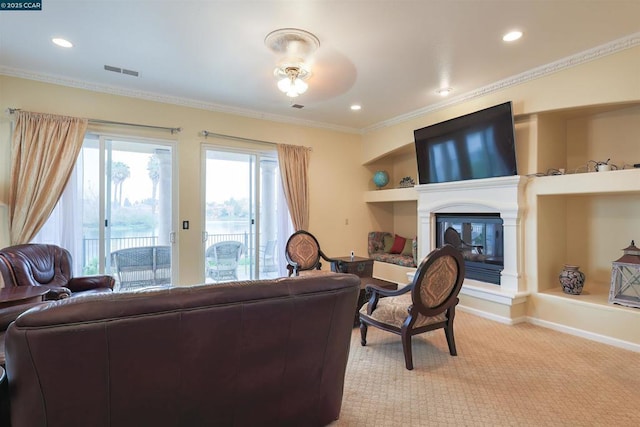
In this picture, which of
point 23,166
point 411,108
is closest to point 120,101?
point 23,166

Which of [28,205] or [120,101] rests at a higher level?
[120,101]

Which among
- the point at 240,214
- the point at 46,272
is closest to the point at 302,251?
the point at 240,214

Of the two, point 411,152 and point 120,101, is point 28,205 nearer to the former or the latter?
point 120,101

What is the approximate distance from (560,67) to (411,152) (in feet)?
→ 9.56

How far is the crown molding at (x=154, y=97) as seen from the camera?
3.71 m

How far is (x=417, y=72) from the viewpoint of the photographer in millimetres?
3715

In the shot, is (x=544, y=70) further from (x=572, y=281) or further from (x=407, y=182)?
(x=407, y=182)

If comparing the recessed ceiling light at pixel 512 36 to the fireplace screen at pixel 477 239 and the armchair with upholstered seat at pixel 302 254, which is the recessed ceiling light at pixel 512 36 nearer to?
the fireplace screen at pixel 477 239

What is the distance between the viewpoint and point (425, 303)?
2689mm

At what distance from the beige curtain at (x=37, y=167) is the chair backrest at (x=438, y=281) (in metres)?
4.21

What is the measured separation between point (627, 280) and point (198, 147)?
18.1ft

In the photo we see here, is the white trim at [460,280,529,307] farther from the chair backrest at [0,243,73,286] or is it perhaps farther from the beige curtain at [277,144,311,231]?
the chair backrest at [0,243,73,286]

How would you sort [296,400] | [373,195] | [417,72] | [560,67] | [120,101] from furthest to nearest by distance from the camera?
1. [373,195]
2. [120,101]
3. [417,72]
4. [560,67]
5. [296,400]

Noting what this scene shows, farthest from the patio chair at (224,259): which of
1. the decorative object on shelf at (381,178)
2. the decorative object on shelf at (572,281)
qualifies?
the decorative object on shelf at (572,281)
